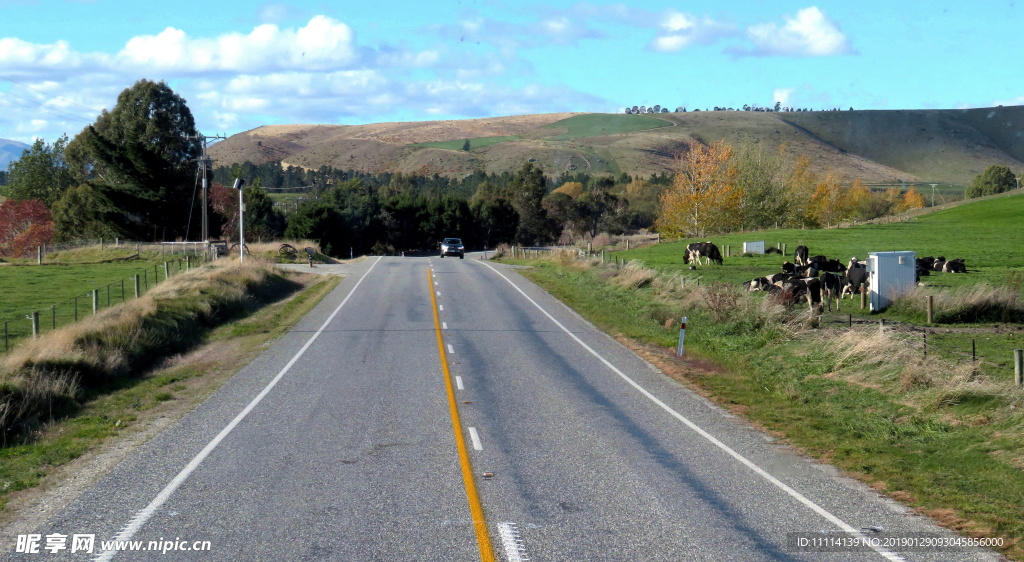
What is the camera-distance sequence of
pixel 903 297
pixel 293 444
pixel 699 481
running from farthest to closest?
1. pixel 903 297
2. pixel 293 444
3. pixel 699 481

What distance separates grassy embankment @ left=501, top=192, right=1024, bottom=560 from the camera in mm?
9984

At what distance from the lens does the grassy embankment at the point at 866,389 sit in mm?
9984

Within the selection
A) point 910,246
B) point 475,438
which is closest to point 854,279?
point 910,246

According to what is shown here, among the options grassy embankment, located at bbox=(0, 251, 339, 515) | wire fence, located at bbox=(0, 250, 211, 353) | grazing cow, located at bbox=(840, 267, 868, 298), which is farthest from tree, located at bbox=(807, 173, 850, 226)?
grassy embankment, located at bbox=(0, 251, 339, 515)

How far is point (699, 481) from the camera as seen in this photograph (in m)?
9.92

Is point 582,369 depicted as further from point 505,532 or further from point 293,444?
point 505,532

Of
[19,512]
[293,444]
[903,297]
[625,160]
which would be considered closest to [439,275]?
[903,297]

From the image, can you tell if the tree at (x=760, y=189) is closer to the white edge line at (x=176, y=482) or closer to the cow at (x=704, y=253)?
the cow at (x=704, y=253)

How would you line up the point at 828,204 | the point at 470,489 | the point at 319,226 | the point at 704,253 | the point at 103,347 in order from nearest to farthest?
the point at 470,489, the point at 103,347, the point at 704,253, the point at 319,226, the point at 828,204

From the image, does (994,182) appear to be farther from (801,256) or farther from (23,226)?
(23,226)

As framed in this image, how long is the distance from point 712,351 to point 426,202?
9713 centimetres

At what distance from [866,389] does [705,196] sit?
6652cm

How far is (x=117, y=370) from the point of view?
725 inches

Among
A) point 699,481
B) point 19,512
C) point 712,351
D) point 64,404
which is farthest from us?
point 712,351
